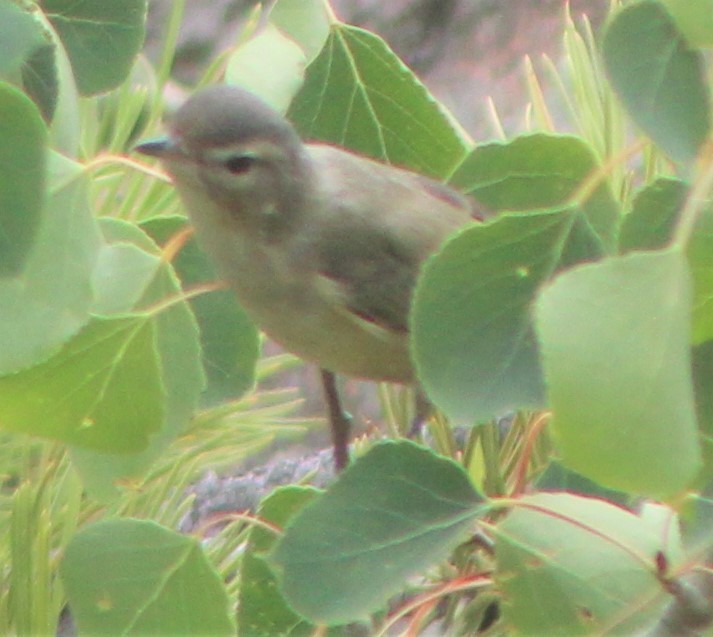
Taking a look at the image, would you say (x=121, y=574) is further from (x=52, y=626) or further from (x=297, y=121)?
(x=52, y=626)

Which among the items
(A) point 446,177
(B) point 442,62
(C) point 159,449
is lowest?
(C) point 159,449

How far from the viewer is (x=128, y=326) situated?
58cm

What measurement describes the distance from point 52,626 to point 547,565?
0.54 metres

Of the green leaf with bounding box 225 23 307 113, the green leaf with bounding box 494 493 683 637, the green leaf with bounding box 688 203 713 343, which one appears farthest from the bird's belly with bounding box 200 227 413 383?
the green leaf with bounding box 688 203 713 343

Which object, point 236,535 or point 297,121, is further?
point 236,535

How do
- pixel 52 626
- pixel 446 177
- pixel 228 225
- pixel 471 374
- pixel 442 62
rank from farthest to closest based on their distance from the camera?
pixel 442 62 < pixel 52 626 < pixel 228 225 < pixel 446 177 < pixel 471 374

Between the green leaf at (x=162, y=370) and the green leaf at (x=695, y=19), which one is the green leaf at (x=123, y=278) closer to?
the green leaf at (x=162, y=370)

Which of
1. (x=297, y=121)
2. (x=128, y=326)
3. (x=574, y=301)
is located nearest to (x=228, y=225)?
(x=297, y=121)

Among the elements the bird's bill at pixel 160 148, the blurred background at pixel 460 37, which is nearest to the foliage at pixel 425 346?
the bird's bill at pixel 160 148

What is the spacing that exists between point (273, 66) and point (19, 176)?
232 mm

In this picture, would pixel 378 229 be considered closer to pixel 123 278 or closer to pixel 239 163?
pixel 239 163

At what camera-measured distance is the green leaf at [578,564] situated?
546 millimetres

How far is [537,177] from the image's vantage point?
58cm

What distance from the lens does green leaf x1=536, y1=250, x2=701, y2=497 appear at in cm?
41
